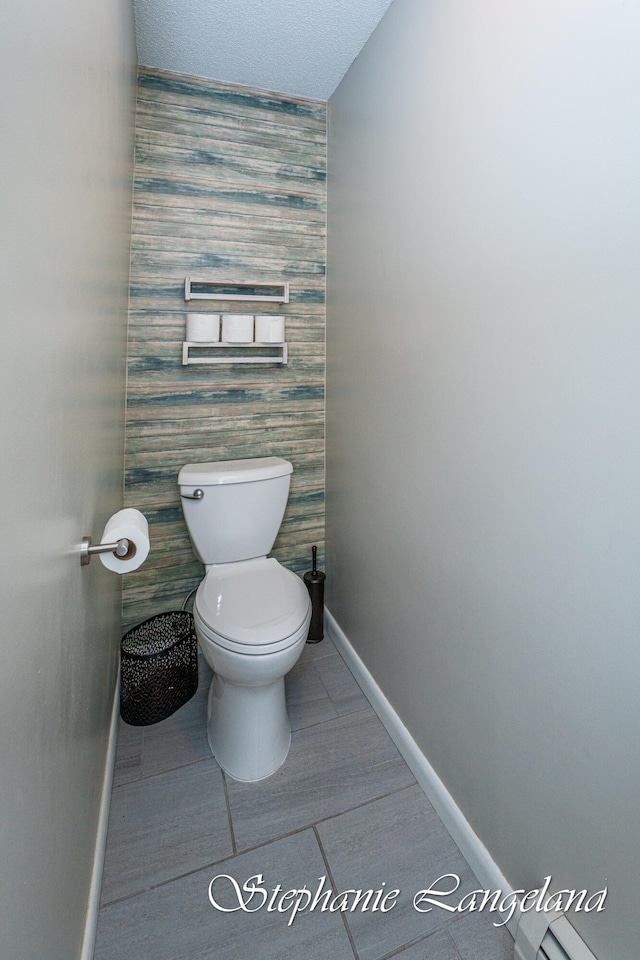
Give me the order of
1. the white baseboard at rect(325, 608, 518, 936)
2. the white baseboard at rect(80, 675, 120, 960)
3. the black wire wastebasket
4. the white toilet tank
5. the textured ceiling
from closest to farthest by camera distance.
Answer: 1. the white baseboard at rect(80, 675, 120, 960)
2. the white baseboard at rect(325, 608, 518, 936)
3. the textured ceiling
4. the black wire wastebasket
5. the white toilet tank

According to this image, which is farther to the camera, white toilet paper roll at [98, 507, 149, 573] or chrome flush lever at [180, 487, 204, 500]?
chrome flush lever at [180, 487, 204, 500]

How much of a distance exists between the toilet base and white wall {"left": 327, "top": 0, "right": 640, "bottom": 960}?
0.43 meters

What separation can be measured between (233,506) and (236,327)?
0.75 m

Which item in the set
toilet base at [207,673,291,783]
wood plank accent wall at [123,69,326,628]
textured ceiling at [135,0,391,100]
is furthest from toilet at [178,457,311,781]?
textured ceiling at [135,0,391,100]

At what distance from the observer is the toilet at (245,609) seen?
1.47 metres

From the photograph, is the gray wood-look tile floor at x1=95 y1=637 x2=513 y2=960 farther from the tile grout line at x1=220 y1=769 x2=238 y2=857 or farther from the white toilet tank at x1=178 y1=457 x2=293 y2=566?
the white toilet tank at x1=178 y1=457 x2=293 y2=566

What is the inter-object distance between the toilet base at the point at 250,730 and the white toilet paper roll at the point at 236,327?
131cm

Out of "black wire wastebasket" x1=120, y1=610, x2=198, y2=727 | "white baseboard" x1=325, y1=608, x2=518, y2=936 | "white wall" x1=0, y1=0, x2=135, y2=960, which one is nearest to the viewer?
"white wall" x1=0, y1=0, x2=135, y2=960

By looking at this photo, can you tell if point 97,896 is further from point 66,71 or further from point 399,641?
point 66,71

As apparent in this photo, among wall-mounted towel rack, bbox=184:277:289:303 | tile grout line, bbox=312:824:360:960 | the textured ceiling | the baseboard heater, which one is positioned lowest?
tile grout line, bbox=312:824:360:960

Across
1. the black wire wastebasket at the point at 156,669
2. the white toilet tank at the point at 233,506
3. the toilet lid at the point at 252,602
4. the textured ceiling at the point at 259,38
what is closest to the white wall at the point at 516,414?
the textured ceiling at the point at 259,38

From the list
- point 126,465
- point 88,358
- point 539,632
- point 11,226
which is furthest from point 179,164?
point 539,632

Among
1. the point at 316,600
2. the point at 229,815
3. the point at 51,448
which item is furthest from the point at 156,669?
the point at 51,448

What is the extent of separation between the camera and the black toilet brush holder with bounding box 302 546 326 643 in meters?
2.23
